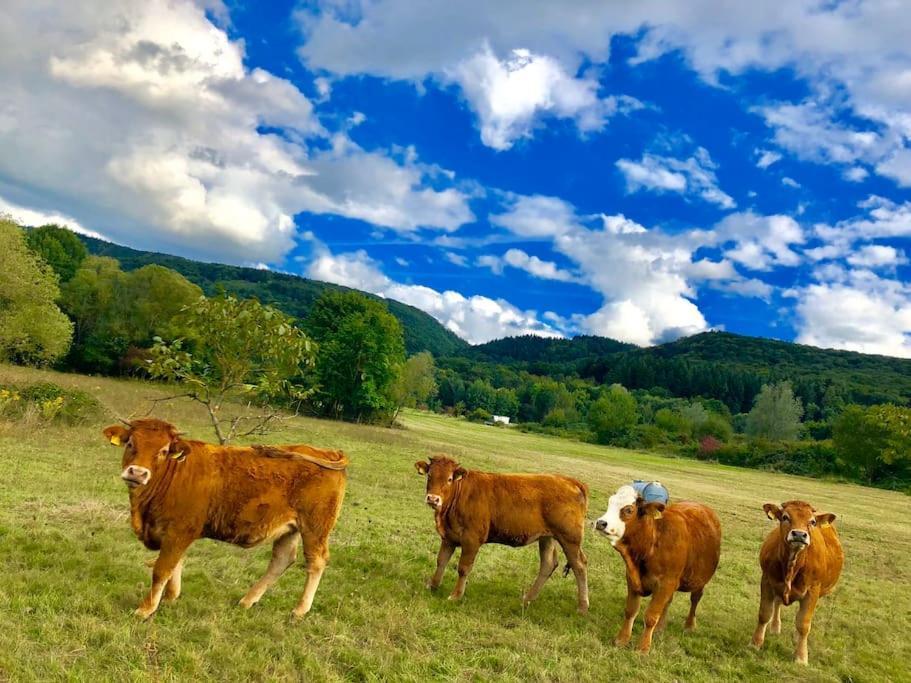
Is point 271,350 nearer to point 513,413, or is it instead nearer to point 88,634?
point 88,634

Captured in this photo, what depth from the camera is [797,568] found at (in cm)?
715

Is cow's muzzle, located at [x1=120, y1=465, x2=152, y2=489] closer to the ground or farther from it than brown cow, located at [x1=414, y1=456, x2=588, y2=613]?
farther from it

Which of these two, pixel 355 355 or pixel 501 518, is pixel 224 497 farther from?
pixel 355 355

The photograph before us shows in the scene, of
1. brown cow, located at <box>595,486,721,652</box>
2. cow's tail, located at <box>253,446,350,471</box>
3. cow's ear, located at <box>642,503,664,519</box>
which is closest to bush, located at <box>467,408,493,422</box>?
brown cow, located at <box>595,486,721,652</box>

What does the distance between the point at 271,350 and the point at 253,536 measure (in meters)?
5.00

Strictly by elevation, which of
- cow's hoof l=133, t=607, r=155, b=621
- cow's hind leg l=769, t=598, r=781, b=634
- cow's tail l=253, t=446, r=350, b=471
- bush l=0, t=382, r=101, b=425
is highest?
cow's tail l=253, t=446, r=350, b=471

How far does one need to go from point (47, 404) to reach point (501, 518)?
17.4 metres

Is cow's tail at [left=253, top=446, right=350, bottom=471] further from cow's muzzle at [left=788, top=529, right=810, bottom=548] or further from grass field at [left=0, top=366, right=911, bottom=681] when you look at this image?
cow's muzzle at [left=788, top=529, right=810, bottom=548]

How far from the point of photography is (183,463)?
19.7 feet

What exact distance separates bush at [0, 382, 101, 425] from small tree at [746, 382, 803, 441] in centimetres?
9110

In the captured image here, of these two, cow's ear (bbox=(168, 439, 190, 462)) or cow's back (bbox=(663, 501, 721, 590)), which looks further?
cow's back (bbox=(663, 501, 721, 590))

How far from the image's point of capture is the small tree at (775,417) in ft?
285

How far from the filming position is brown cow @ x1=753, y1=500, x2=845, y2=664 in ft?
23.0

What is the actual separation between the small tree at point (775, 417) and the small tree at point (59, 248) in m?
100
